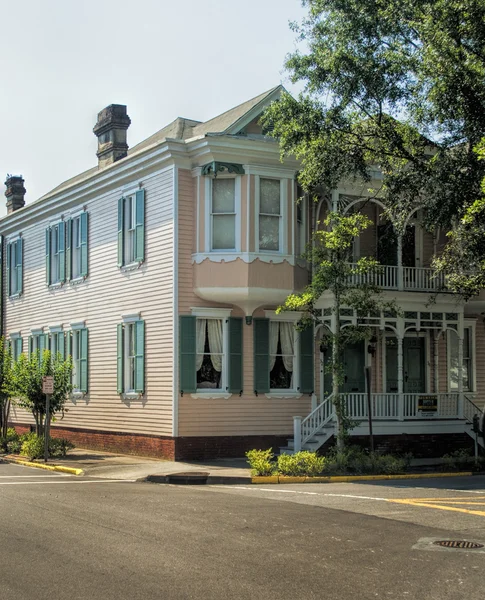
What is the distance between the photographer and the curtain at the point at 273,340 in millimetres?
23844

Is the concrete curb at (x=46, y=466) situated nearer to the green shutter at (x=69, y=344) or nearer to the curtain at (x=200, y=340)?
the curtain at (x=200, y=340)

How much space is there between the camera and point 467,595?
25.7 ft

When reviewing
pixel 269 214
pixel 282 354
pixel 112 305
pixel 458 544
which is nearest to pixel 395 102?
pixel 269 214

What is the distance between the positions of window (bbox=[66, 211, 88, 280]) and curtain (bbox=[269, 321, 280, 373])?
7214mm

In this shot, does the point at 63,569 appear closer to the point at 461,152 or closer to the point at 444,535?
the point at 444,535

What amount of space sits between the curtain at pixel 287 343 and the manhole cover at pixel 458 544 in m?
13.8

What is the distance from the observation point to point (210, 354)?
75.7 ft

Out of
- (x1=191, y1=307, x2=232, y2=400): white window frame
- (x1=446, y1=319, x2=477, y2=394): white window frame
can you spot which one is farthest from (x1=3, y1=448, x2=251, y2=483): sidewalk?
(x1=446, y1=319, x2=477, y2=394): white window frame

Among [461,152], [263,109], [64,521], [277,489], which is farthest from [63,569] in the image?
[263,109]

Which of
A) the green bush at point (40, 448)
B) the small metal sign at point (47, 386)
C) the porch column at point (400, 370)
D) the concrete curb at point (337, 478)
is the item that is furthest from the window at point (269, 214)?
the green bush at point (40, 448)

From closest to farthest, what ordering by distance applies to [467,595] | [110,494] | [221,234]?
[467,595] → [110,494] → [221,234]

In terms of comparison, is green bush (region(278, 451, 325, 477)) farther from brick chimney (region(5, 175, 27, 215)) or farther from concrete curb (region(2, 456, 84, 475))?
brick chimney (region(5, 175, 27, 215))

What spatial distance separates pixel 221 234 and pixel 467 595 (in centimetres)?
1599

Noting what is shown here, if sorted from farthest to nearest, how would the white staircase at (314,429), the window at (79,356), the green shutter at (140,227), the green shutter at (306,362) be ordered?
the window at (79,356), the green shutter at (140,227), the green shutter at (306,362), the white staircase at (314,429)
